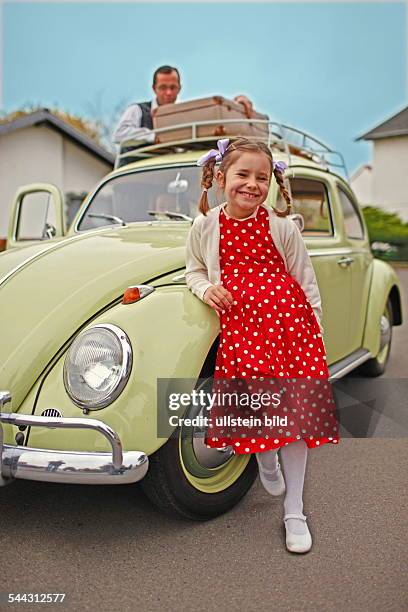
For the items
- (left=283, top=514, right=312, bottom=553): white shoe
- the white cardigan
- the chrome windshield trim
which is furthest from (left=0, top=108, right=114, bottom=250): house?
(left=283, top=514, right=312, bottom=553): white shoe

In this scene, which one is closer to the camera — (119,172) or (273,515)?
(273,515)

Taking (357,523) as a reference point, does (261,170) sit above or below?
above

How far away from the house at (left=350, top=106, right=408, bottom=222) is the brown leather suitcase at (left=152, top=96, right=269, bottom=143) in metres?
26.8

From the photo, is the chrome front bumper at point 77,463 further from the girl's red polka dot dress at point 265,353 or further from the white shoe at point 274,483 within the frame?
the white shoe at point 274,483

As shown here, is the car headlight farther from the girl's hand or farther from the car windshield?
the car windshield

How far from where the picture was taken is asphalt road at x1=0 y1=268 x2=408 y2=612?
240 centimetres

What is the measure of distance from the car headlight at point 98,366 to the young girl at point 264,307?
0.43m

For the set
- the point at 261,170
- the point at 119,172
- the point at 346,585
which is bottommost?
the point at 346,585

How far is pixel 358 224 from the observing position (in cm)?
545

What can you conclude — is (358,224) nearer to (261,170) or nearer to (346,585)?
(261,170)

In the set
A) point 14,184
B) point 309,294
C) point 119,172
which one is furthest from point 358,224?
point 14,184

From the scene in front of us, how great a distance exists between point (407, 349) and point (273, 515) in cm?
464

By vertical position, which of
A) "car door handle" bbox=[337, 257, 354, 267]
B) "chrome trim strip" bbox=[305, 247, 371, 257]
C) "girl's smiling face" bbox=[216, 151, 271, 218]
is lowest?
"car door handle" bbox=[337, 257, 354, 267]

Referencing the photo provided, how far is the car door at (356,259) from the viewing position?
4.77m
